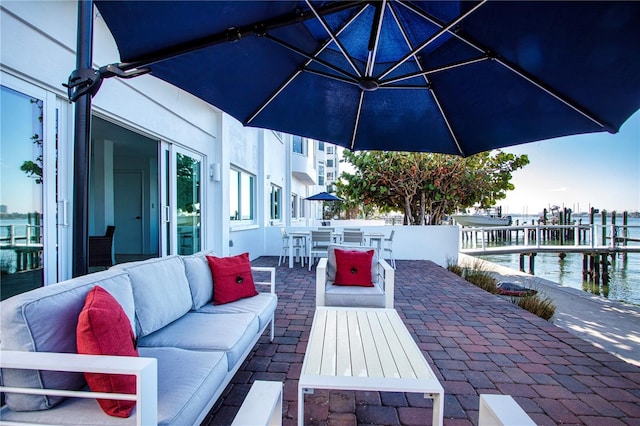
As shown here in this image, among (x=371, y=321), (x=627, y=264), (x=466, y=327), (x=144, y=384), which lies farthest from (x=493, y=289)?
(x=627, y=264)

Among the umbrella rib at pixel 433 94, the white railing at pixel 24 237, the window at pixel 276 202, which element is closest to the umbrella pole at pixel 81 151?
the white railing at pixel 24 237

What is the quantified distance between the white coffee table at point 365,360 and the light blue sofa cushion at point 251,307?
1.59 feet

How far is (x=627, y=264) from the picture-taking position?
1251cm

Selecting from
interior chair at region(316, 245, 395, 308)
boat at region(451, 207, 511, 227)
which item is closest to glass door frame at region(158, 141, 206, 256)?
interior chair at region(316, 245, 395, 308)

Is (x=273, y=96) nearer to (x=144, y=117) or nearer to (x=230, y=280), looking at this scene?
(x=230, y=280)

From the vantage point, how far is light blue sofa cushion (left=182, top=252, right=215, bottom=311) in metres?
2.70

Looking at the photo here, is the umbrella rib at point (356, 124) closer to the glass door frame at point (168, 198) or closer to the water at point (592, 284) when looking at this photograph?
the glass door frame at point (168, 198)

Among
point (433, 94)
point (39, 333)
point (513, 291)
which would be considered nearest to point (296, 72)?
point (433, 94)

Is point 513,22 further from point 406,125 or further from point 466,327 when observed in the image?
point 466,327

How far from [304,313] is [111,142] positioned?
559 centimetres

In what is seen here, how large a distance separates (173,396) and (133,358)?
34 cm

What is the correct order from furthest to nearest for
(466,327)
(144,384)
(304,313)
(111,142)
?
(111,142) < (304,313) < (466,327) < (144,384)

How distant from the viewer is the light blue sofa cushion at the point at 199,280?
2.70 meters

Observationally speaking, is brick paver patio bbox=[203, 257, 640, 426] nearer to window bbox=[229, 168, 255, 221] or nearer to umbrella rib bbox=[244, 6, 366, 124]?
umbrella rib bbox=[244, 6, 366, 124]
